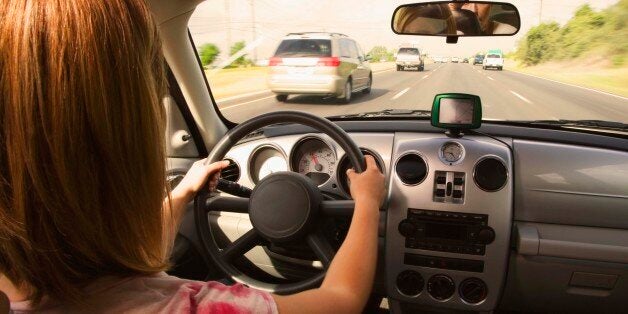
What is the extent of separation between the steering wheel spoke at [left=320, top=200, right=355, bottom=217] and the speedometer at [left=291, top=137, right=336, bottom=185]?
69 cm

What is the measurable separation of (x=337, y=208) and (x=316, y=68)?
7112mm

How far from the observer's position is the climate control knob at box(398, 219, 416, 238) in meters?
2.76

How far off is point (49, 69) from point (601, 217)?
2849 millimetres

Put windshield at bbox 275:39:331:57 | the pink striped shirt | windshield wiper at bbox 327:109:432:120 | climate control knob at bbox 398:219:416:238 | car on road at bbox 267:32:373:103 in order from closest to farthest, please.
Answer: the pink striped shirt, climate control knob at bbox 398:219:416:238, windshield wiper at bbox 327:109:432:120, car on road at bbox 267:32:373:103, windshield at bbox 275:39:331:57

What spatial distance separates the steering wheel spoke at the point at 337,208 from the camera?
2309mm

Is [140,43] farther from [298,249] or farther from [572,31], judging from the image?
[572,31]

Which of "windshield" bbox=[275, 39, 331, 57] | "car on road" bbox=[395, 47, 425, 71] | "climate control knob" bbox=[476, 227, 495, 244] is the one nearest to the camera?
"climate control knob" bbox=[476, 227, 495, 244]

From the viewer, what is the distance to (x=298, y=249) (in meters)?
2.85

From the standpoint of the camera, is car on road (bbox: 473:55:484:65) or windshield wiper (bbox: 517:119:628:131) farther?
car on road (bbox: 473:55:484:65)

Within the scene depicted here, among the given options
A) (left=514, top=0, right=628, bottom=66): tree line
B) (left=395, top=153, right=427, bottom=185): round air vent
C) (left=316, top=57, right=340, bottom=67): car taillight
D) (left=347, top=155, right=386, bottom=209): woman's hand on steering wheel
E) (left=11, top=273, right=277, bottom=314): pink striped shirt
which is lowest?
(left=514, top=0, right=628, bottom=66): tree line

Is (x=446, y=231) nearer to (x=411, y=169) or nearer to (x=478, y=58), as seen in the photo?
(x=411, y=169)

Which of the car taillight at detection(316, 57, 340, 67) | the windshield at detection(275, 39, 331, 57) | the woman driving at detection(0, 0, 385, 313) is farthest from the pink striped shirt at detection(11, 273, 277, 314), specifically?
the windshield at detection(275, 39, 331, 57)

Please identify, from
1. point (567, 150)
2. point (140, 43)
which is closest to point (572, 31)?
point (567, 150)

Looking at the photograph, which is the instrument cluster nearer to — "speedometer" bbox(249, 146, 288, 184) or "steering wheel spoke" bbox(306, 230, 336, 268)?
"speedometer" bbox(249, 146, 288, 184)
